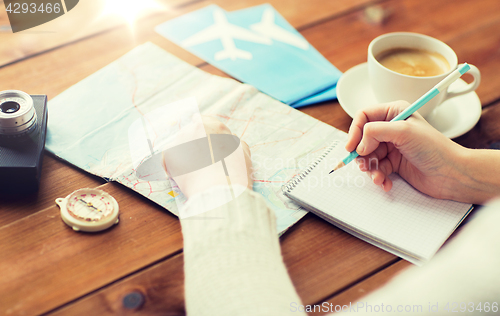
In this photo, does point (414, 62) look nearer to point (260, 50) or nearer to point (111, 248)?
point (260, 50)

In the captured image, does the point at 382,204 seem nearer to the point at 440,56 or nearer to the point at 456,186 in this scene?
the point at 456,186

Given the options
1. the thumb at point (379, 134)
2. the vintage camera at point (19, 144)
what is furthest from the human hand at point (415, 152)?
the vintage camera at point (19, 144)

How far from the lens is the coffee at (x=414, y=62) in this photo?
710mm

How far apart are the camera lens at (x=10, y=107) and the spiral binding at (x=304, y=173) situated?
1.28 ft

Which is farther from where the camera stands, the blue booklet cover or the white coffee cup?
the blue booklet cover

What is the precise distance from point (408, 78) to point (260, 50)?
33 cm

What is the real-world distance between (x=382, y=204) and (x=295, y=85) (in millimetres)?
309

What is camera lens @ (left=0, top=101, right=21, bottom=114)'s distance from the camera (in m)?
0.55

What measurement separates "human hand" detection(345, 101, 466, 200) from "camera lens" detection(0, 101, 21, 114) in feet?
1.57

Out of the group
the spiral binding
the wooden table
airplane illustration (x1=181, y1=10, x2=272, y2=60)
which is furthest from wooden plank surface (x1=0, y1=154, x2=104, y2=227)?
airplane illustration (x1=181, y1=10, x2=272, y2=60)

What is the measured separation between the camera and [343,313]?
17.7 inches

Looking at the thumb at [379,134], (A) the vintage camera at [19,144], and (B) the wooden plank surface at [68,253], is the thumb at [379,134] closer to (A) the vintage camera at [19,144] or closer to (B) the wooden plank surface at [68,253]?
(B) the wooden plank surface at [68,253]

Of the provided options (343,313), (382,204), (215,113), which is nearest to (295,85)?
(215,113)

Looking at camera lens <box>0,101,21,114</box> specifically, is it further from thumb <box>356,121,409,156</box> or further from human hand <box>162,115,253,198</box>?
thumb <box>356,121,409,156</box>
